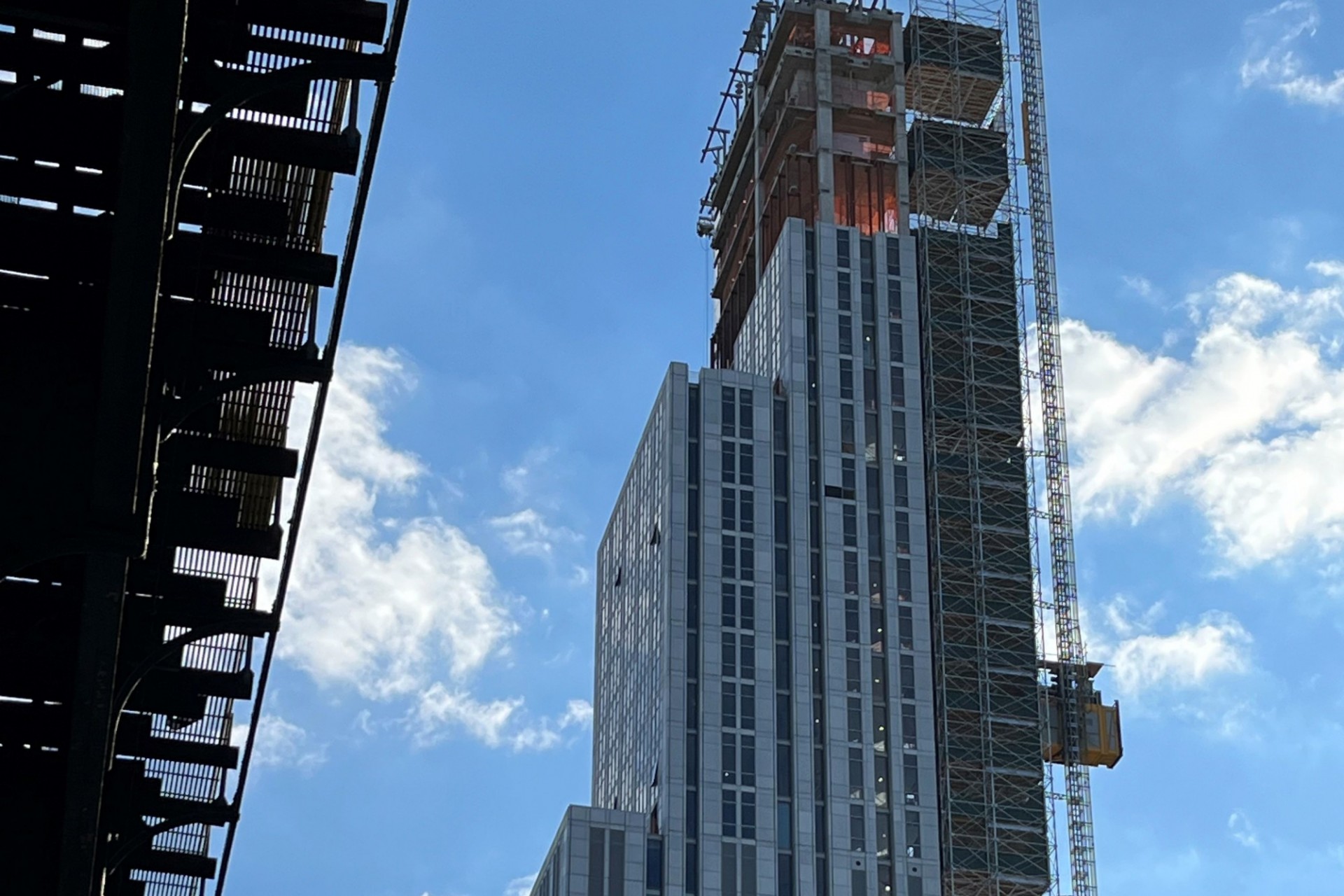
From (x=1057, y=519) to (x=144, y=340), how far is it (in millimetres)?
123054

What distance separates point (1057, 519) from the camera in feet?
440

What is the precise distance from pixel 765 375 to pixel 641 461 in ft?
30.3

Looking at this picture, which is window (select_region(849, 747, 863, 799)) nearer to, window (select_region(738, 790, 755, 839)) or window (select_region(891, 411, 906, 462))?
window (select_region(738, 790, 755, 839))

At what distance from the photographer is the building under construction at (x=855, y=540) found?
113562 millimetres

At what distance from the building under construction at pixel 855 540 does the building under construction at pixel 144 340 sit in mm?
90821

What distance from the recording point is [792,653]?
384ft

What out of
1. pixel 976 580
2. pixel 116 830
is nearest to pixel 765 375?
pixel 976 580

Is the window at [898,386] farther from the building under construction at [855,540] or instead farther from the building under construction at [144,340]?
the building under construction at [144,340]

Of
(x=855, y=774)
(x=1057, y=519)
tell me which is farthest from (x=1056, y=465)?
(x=855, y=774)

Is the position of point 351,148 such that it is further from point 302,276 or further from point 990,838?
point 990,838

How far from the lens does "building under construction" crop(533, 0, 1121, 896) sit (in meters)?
114

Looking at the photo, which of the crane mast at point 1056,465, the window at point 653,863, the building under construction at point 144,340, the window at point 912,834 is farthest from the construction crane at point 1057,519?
the building under construction at point 144,340

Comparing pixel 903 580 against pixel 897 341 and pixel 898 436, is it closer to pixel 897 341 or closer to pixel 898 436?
pixel 898 436

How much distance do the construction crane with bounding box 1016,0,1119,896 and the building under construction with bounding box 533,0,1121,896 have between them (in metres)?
0.20
